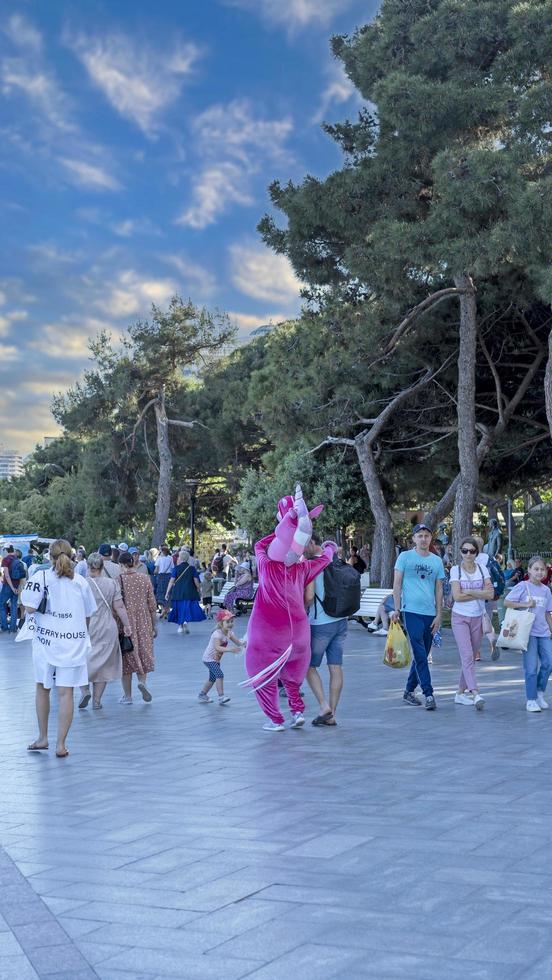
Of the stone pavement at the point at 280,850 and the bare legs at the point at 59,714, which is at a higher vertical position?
the bare legs at the point at 59,714

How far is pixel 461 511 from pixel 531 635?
46.9ft

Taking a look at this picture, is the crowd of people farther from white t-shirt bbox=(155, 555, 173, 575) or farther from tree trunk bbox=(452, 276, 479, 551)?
tree trunk bbox=(452, 276, 479, 551)

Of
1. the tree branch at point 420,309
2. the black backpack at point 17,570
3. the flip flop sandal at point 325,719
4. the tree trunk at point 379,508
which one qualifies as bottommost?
the flip flop sandal at point 325,719

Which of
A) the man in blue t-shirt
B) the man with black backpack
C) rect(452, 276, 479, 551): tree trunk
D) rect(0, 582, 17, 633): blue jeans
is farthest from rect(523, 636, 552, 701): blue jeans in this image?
rect(0, 582, 17, 633): blue jeans

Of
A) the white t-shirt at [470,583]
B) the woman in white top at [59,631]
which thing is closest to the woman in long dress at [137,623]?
the woman in white top at [59,631]

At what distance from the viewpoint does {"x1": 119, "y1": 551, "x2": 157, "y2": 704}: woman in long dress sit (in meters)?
12.1

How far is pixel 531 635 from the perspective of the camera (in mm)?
10930

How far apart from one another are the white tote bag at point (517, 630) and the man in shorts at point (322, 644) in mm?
1599

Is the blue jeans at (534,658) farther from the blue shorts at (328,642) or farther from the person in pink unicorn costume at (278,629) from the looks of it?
the person in pink unicorn costume at (278,629)

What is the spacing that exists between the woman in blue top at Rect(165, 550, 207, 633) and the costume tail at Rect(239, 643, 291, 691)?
12409 millimetres

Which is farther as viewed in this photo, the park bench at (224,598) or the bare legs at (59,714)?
the park bench at (224,598)

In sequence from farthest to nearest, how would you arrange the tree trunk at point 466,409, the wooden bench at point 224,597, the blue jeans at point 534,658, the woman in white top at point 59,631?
the wooden bench at point 224,597, the tree trunk at point 466,409, the blue jeans at point 534,658, the woman in white top at point 59,631

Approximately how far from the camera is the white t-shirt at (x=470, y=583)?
1103 cm

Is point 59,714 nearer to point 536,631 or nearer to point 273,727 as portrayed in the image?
point 273,727
